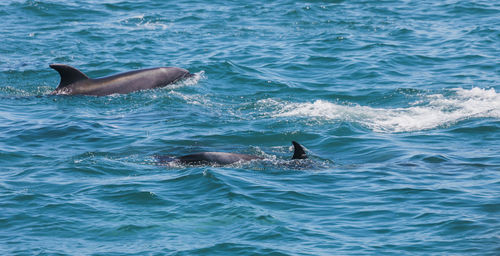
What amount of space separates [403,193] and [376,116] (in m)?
5.38

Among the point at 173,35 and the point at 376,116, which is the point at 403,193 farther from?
the point at 173,35

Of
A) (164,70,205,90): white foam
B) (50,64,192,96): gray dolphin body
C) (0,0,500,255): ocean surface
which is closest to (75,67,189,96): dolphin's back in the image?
(50,64,192,96): gray dolphin body

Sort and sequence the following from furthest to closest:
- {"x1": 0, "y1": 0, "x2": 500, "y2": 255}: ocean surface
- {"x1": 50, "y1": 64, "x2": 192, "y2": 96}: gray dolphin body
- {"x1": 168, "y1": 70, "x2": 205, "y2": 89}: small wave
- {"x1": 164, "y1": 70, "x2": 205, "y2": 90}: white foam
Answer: {"x1": 168, "y1": 70, "x2": 205, "y2": 89}: small wave
{"x1": 164, "y1": 70, "x2": 205, "y2": 90}: white foam
{"x1": 50, "y1": 64, "x2": 192, "y2": 96}: gray dolphin body
{"x1": 0, "y1": 0, "x2": 500, "y2": 255}: ocean surface

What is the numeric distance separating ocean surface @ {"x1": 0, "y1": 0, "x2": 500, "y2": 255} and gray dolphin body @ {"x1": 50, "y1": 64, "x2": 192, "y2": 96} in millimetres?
287

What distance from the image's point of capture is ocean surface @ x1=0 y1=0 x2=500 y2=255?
10406 mm

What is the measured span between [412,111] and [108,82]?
7.37 metres

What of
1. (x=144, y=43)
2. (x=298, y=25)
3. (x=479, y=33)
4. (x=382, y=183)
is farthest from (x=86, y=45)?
(x=382, y=183)

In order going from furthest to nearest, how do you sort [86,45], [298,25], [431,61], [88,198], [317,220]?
1. [298,25]
2. [86,45]
3. [431,61]
4. [88,198]
5. [317,220]

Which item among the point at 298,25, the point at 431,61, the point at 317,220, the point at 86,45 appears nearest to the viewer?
the point at 317,220

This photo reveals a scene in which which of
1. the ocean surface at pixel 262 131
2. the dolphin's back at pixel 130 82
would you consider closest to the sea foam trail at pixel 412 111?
the ocean surface at pixel 262 131

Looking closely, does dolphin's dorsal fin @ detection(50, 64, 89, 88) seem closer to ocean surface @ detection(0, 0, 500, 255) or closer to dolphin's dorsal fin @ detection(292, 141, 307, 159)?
ocean surface @ detection(0, 0, 500, 255)

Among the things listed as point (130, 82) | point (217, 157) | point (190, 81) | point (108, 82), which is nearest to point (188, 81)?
point (190, 81)

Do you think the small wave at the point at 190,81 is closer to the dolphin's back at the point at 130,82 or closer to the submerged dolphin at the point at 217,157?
the dolphin's back at the point at 130,82

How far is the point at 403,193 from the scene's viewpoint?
39.2ft
